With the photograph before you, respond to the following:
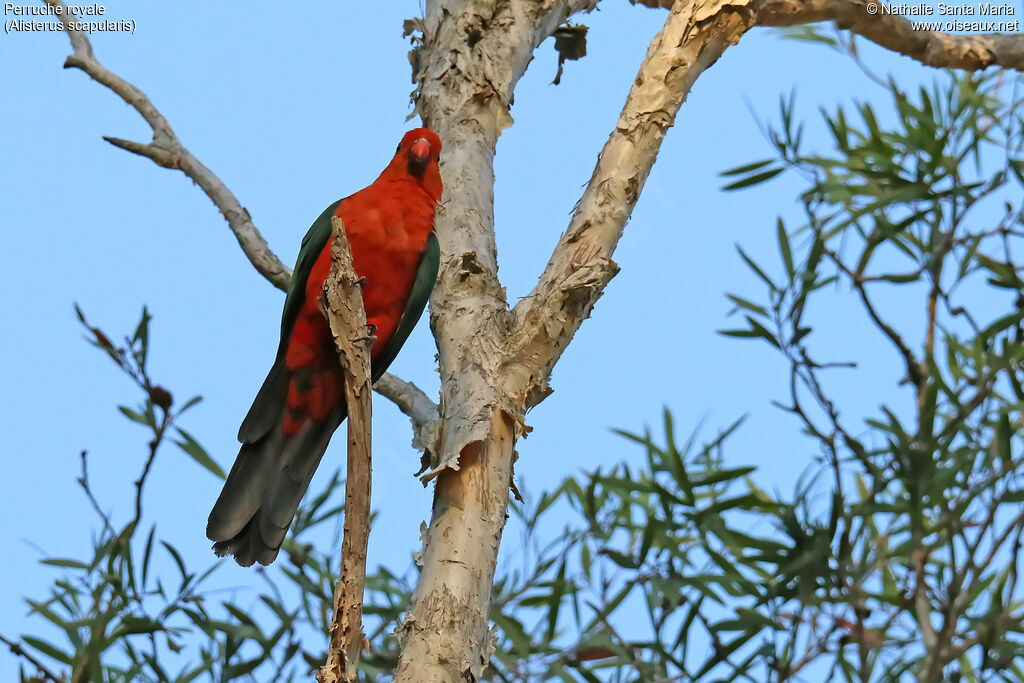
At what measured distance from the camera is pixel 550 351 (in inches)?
107

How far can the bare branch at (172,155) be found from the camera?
3758 mm

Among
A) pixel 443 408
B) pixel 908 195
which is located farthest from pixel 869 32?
pixel 443 408

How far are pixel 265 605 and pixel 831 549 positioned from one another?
6.23ft

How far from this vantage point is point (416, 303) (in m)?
3.07

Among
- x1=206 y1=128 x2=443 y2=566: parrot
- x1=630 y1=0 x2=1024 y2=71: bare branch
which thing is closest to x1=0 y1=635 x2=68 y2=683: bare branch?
x1=206 y1=128 x2=443 y2=566: parrot

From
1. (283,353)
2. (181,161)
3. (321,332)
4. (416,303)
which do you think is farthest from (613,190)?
(181,161)

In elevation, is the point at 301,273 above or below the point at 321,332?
above

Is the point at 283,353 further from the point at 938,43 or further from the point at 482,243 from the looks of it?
the point at 938,43

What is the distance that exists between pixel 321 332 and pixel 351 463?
1.01 m

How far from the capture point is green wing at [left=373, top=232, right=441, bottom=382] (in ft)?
10.00

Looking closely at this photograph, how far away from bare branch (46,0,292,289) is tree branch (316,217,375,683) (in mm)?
1375

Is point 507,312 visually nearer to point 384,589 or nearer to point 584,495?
point 584,495

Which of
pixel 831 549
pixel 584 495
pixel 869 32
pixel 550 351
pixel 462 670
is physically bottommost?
pixel 462 670

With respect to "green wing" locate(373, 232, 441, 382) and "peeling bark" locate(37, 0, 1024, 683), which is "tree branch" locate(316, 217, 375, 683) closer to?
"peeling bark" locate(37, 0, 1024, 683)
